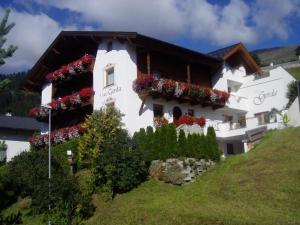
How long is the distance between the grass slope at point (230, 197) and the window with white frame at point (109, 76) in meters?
8.64

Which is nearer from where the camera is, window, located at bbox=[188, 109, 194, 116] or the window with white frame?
the window with white frame

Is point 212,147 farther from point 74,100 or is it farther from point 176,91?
point 74,100

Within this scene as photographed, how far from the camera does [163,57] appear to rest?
31109 millimetres

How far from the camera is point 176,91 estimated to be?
92.8ft

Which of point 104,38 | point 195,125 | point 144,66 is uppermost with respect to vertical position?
point 104,38

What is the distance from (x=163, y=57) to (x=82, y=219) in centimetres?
1429

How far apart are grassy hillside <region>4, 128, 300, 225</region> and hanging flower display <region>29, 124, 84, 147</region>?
8035 mm

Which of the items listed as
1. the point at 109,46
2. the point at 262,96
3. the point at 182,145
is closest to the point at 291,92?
the point at 262,96

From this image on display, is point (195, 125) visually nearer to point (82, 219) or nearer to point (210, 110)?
point (210, 110)

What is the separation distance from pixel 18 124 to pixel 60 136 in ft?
55.1

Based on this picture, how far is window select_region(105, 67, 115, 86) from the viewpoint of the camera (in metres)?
29.5

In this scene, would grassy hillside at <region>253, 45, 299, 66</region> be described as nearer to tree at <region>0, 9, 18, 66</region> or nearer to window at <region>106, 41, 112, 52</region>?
window at <region>106, 41, 112, 52</region>

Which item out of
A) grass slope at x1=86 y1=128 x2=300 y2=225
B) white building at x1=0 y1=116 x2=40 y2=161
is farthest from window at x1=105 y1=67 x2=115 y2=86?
white building at x1=0 y1=116 x2=40 y2=161

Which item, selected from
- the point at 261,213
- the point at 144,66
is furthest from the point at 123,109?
the point at 261,213
